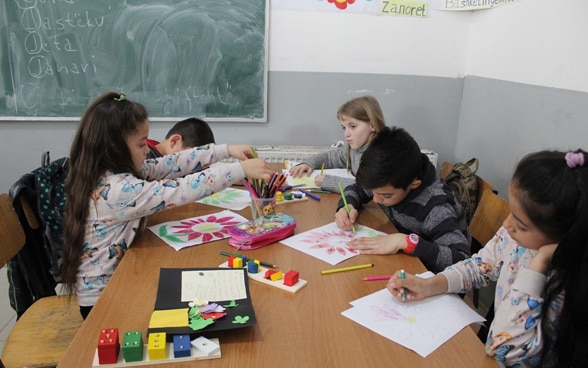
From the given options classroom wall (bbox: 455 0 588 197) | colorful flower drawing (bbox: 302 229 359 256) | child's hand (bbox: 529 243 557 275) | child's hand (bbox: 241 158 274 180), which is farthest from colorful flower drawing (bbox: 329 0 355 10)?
child's hand (bbox: 529 243 557 275)

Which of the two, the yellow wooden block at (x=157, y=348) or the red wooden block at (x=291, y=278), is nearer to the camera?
the yellow wooden block at (x=157, y=348)

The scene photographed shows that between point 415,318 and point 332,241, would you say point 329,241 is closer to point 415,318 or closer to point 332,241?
point 332,241

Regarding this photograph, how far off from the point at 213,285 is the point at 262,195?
18.5 inches

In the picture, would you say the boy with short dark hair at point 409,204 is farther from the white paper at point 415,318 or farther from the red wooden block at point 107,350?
the red wooden block at point 107,350

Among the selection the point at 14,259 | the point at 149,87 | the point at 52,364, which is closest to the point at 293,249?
the point at 52,364

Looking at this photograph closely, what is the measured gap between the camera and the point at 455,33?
305 centimetres

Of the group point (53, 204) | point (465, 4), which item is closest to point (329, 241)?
point (53, 204)

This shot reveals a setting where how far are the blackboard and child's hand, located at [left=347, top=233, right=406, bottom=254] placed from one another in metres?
1.87

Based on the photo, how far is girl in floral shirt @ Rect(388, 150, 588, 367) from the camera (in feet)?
2.80

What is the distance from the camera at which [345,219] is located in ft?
5.02

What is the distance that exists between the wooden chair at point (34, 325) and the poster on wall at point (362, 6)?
209 centimetres

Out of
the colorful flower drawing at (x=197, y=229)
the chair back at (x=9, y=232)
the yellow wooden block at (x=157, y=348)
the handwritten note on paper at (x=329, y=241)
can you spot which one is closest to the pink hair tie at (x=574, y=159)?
the handwritten note on paper at (x=329, y=241)

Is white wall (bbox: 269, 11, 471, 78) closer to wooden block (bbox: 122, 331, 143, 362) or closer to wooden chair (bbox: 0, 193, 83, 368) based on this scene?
wooden chair (bbox: 0, 193, 83, 368)

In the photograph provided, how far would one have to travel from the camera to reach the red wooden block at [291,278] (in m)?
1.11
